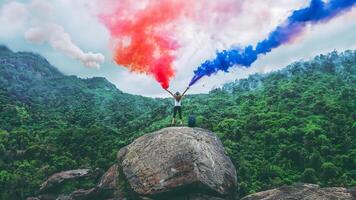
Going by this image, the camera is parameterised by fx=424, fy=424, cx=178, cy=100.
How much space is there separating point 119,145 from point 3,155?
10013mm

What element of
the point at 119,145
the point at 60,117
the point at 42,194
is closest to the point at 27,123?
the point at 60,117

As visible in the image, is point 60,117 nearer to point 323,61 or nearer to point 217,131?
point 217,131

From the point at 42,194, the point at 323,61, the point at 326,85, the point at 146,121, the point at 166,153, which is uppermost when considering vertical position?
the point at 323,61

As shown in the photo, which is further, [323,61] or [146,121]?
[323,61]

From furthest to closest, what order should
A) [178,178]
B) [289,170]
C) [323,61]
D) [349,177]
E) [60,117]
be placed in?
[323,61] → [60,117] → [289,170] → [349,177] → [178,178]

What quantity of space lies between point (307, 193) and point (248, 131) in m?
13.7

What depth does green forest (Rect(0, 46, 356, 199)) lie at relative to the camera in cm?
2984

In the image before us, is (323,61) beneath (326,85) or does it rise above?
above

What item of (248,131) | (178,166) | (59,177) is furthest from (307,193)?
(59,177)

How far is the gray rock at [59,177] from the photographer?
30.6 metres

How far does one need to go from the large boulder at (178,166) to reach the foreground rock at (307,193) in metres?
2.53

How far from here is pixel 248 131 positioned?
36.6 meters

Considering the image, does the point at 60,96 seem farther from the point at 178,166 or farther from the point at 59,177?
the point at 178,166

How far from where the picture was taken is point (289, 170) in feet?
98.0
